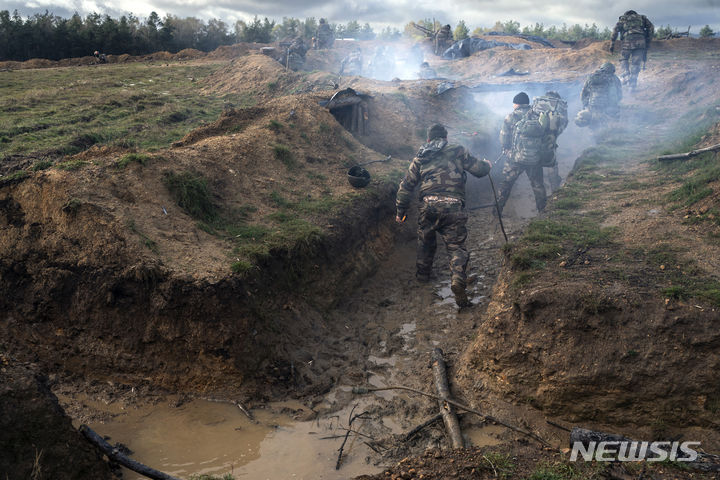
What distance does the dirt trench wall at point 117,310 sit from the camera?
5398 millimetres

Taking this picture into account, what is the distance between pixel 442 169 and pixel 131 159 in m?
4.58

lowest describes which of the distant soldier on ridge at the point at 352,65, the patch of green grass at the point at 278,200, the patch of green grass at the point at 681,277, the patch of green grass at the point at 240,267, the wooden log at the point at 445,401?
the wooden log at the point at 445,401

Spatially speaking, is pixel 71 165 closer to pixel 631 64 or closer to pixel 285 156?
pixel 285 156

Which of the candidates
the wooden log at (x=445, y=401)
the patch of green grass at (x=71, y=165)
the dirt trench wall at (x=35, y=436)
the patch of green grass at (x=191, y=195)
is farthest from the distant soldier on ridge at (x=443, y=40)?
the dirt trench wall at (x=35, y=436)

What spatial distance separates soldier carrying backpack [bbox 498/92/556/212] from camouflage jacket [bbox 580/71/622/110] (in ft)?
18.2

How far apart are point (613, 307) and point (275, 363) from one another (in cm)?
357

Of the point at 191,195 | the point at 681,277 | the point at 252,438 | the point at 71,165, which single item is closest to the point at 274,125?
the point at 191,195

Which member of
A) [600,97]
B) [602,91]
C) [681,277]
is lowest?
[681,277]

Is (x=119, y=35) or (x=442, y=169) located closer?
(x=442, y=169)

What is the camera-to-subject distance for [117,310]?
5.47 meters

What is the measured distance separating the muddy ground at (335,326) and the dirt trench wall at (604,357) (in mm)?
13

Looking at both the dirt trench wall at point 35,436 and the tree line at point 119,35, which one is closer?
the dirt trench wall at point 35,436

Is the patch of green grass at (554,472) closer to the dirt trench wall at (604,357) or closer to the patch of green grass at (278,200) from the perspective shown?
the dirt trench wall at (604,357)

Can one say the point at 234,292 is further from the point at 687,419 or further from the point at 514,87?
the point at 514,87
